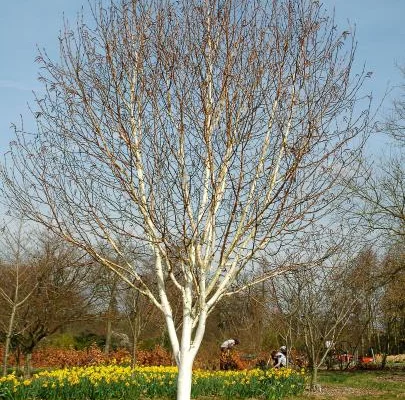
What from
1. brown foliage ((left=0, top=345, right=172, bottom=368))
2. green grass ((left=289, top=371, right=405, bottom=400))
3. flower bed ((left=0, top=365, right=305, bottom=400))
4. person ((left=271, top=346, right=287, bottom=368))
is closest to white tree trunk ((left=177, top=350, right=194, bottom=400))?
flower bed ((left=0, top=365, right=305, bottom=400))

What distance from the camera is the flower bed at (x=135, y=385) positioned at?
9109 mm

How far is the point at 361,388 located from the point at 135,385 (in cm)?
655

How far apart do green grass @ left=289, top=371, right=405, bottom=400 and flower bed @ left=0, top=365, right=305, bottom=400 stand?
567 millimetres

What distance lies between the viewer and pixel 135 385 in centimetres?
1014

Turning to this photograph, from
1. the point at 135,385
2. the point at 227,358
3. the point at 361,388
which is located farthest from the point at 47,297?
the point at 361,388

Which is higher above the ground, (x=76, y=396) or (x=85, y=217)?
(x=85, y=217)

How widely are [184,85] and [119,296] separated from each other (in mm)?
15889

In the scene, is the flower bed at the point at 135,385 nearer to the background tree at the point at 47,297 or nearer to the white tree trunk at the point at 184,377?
the background tree at the point at 47,297

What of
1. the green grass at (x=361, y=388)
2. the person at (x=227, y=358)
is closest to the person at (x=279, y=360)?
the green grass at (x=361, y=388)

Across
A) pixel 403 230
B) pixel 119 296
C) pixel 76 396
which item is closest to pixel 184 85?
pixel 76 396

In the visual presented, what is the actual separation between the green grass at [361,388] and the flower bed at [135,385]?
567 millimetres

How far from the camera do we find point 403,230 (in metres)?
17.2

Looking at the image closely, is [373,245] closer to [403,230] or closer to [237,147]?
[403,230]

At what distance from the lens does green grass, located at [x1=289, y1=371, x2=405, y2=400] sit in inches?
463
